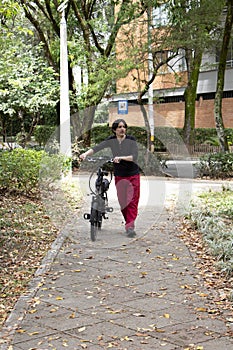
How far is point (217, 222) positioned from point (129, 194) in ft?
4.93

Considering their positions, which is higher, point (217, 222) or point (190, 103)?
point (190, 103)

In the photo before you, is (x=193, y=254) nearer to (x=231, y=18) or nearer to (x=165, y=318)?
(x=165, y=318)

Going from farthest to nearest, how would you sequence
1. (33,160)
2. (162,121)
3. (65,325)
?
(162,121)
(33,160)
(65,325)

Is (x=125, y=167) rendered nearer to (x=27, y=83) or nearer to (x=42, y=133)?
(x=27, y=83)

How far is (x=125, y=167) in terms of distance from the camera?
8.20 meters

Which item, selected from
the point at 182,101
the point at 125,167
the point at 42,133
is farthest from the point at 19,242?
the point at 182,101

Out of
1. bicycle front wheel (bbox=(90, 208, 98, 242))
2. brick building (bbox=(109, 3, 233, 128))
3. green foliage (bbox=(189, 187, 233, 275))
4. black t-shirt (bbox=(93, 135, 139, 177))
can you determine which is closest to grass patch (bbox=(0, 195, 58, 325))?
bicycle front wheel (bbox=(90, 208, 98, 242))

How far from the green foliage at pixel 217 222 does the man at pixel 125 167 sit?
3.65ft

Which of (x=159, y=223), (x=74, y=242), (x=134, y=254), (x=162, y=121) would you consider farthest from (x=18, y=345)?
(x=162, y=121)

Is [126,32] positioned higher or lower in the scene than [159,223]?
higher

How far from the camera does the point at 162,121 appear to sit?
33625mm

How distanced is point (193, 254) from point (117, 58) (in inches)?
519

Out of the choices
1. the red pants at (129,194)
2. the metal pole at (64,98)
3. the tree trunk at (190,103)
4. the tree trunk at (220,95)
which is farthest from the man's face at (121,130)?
the tree trunk at (190,103)

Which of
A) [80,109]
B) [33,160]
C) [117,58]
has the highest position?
[117,58]
